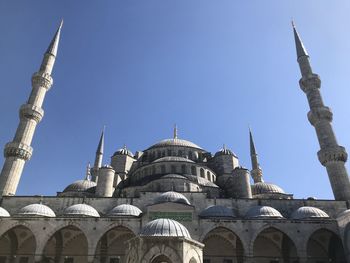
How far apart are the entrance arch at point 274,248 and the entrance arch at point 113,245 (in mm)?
8810

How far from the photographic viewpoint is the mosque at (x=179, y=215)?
19.3 m

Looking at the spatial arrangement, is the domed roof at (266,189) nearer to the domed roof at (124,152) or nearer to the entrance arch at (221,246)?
the entrance arch at (221,246)

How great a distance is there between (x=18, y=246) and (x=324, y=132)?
86.3ft

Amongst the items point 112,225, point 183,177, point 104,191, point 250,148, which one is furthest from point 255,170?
point 112,225

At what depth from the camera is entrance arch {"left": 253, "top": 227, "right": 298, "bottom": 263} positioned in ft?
68.4

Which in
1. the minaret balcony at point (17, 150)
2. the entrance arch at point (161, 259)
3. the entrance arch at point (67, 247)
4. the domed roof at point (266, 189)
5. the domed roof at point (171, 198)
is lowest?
the entrance arch at point (161, 259)

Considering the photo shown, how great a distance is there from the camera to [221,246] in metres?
21.4

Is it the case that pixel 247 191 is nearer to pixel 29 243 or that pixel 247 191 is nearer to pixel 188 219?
pixel 188 219

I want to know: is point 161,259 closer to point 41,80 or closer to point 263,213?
point 263,213

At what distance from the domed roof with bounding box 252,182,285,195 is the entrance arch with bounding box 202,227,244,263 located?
8.62m

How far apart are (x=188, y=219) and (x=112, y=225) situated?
4.85m

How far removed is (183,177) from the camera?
84.5 ft

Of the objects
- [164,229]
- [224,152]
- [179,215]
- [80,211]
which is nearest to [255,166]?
[224,152]

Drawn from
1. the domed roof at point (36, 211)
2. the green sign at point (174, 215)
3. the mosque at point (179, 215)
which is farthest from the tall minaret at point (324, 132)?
the domed roof at point (36, 211)
